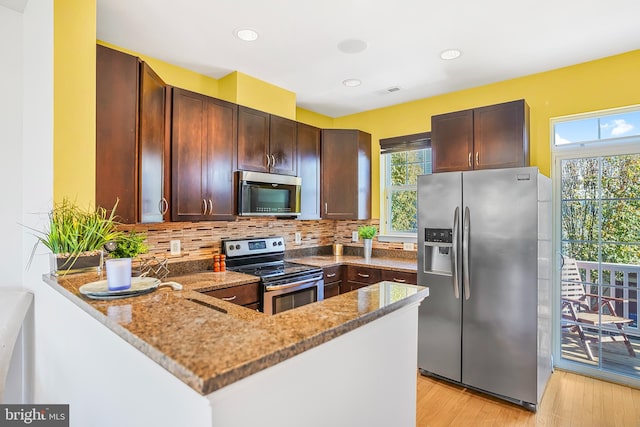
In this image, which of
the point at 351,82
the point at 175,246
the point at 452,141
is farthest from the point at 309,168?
the point at 175,246

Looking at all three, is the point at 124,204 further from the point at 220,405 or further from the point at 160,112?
the point at 220,405

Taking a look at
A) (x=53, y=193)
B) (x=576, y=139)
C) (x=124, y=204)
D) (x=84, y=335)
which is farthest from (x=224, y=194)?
(x=576, y=139)

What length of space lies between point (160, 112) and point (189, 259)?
4.14ft

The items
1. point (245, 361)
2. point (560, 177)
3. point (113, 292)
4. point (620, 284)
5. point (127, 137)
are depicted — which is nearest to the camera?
point (245, 361)

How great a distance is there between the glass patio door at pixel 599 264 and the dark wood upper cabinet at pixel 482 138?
0.56 m

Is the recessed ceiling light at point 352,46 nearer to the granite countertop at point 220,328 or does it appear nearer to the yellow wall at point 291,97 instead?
the yellow wall at point 291,97

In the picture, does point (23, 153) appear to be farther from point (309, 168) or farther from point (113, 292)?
point (309, 168)

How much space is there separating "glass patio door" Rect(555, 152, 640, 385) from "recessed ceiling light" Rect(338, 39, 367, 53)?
2074mm

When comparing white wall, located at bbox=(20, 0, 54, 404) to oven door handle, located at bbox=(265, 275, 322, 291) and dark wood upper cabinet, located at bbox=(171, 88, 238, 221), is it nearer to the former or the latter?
dark wood upper cabinet, located at bbox=(171, 88, 238, 221)

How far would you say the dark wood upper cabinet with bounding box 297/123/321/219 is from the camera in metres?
3.55

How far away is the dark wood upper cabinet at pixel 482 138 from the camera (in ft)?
9.28

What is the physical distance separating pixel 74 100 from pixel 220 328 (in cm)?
157

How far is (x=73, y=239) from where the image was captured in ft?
4.85

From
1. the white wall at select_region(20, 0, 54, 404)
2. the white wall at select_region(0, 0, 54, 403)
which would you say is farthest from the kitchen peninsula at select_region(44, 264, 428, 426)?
the white wall at select_region(0, 0, 54, 403)
